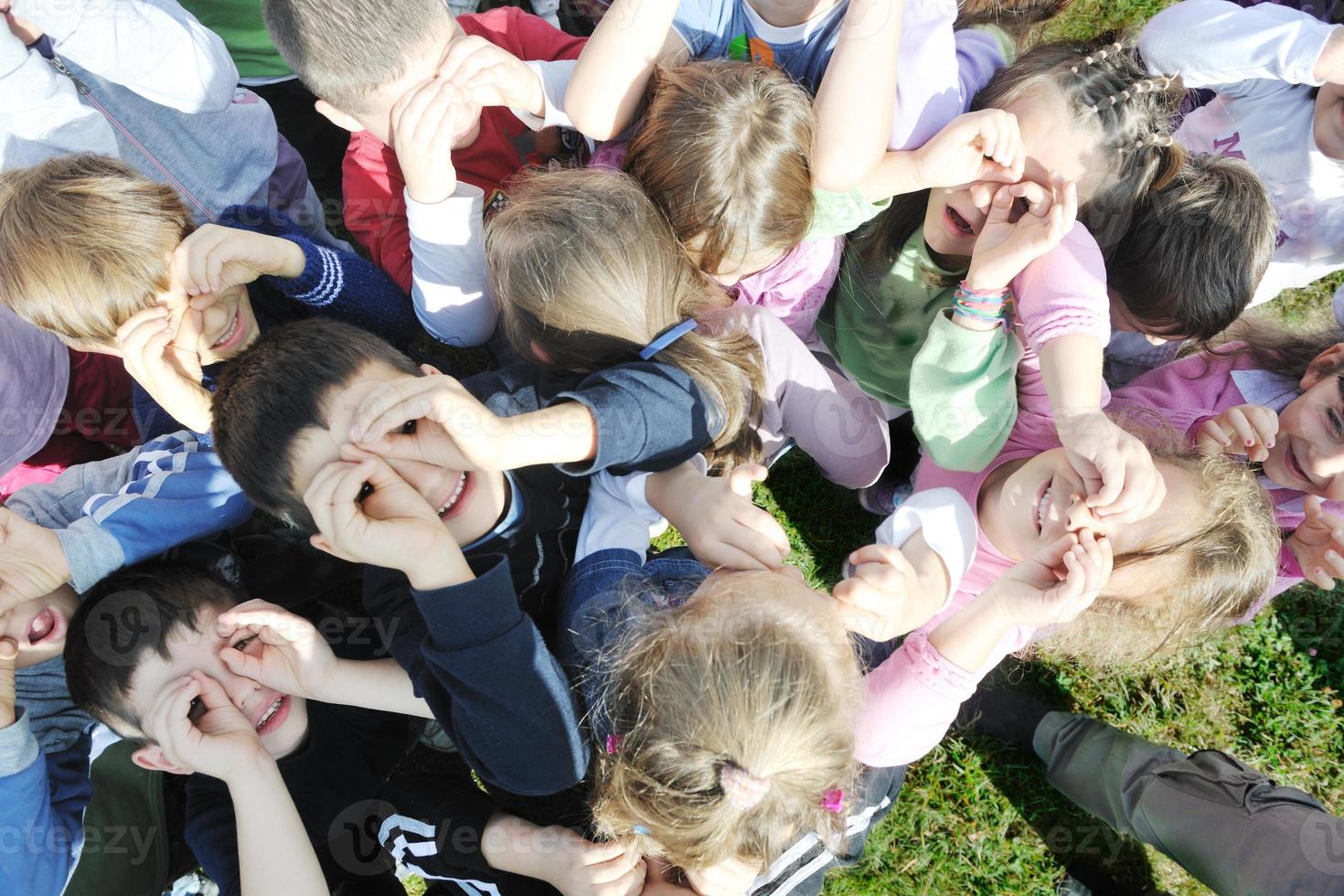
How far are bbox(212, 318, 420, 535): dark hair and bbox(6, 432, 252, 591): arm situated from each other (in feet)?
1.48

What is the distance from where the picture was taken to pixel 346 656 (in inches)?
99.3

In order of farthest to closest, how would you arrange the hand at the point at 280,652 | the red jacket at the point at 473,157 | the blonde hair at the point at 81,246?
1. the red jacket at the point at 473,157
2. the hand at the point at 280,652
3. the blonde hair at the point at 81,246

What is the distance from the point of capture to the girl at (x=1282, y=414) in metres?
2.13

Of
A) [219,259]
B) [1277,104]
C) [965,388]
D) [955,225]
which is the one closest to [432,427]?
[219,259]

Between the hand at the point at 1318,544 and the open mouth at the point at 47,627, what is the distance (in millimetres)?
3472

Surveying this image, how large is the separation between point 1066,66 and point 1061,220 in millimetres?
522

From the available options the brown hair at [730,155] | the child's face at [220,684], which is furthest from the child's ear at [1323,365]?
the child's face at [220,684]

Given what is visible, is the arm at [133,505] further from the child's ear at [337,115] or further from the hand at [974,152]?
the hand at [974,152]

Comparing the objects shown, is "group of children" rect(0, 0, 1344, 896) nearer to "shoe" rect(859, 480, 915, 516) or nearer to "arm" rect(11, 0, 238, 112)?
"arm" rect(11, 0, 238, 112)

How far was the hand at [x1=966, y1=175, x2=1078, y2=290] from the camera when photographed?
1.94 metres

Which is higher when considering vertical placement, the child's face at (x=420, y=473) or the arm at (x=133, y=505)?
the child's face at (x=420, y=473)

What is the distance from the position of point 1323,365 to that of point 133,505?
10.9 ft

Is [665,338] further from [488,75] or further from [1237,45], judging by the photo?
[1237,45]

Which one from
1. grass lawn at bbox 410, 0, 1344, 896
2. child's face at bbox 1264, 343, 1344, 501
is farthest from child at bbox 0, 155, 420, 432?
child's face at bbox 1264, 343, 1344, 501
